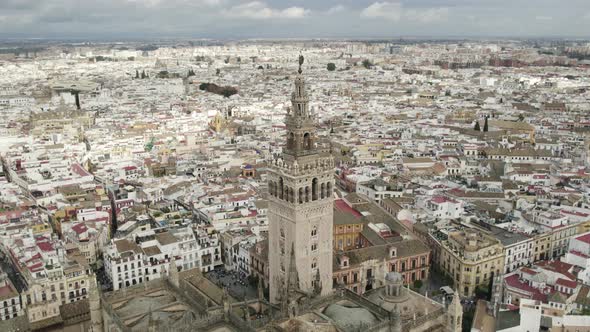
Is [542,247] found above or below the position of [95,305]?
below

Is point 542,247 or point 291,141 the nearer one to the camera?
point 291,141

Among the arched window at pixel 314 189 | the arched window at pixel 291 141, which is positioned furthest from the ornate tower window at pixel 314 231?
the arched window at pixel 291 141

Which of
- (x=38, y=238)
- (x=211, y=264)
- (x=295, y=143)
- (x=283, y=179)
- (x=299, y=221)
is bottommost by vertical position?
(x=211, y=264)

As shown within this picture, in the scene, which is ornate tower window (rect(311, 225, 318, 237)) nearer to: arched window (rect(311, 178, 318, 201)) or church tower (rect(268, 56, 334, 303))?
church tower (rect(268, 56, 334, 303))

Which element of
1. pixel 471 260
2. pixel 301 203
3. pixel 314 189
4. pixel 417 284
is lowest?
pixel 417 284

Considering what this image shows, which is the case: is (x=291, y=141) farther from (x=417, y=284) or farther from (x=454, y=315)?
(x=417, y=284)

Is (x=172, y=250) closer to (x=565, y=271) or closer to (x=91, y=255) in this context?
(x=91, y=255)

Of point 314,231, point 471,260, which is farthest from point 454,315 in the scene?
point 471,260

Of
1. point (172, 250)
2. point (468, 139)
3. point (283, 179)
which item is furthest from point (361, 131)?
point (283, 179)

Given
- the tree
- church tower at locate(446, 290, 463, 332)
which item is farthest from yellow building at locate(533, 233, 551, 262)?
church tower at locate(446, 290, 463, 332)
